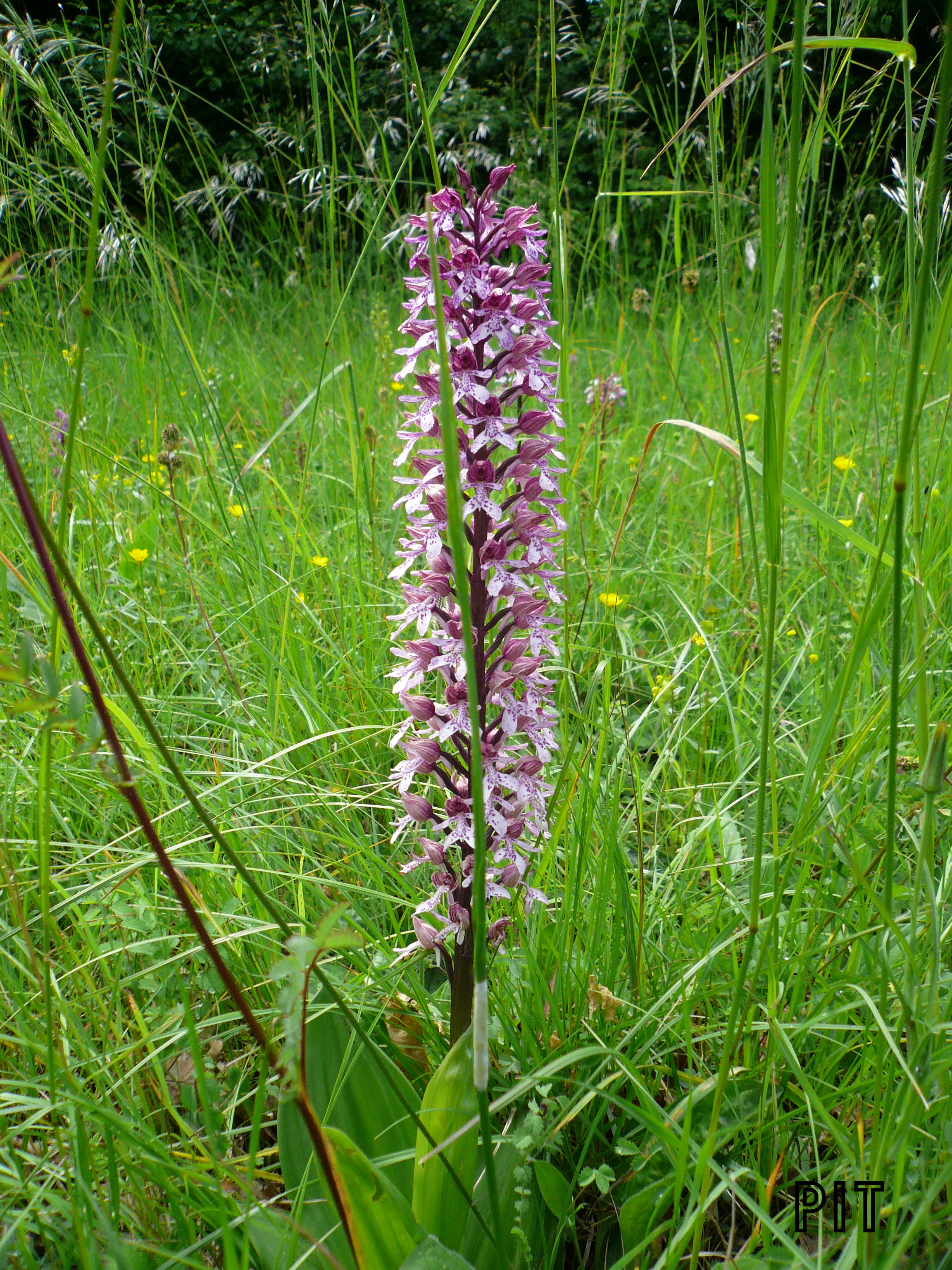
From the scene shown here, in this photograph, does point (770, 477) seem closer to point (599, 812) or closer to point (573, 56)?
point (599, 812)

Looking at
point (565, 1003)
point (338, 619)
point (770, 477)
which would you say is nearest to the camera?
point (770, 477)

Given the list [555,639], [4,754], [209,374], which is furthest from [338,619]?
[209,374]

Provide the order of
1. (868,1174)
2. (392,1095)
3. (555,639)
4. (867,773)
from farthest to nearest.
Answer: (555,639), (867,773), (392,1095), (868,1174)

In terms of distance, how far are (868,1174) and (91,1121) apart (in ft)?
3.03

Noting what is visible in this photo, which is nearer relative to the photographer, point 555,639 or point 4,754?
point 4,754

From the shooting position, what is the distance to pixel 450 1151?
94 cm

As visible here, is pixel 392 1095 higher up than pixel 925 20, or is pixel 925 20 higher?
pixel 925 20

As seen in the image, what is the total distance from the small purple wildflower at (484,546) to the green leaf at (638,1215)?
318mm

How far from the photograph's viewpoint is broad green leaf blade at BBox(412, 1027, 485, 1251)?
94cm

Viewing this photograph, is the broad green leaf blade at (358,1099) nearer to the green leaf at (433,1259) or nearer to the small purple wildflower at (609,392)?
the green leaf at (433,1259)

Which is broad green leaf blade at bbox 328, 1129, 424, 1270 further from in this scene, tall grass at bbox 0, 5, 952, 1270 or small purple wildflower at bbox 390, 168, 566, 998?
small purple wildflower at bbox 390, 168, 566, 998

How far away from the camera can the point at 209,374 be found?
3461 millimetres

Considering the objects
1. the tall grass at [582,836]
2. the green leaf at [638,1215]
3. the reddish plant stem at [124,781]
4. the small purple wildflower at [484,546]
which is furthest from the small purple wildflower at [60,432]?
the green leaf at [638,1215]

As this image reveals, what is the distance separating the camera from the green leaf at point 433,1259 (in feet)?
2.73
